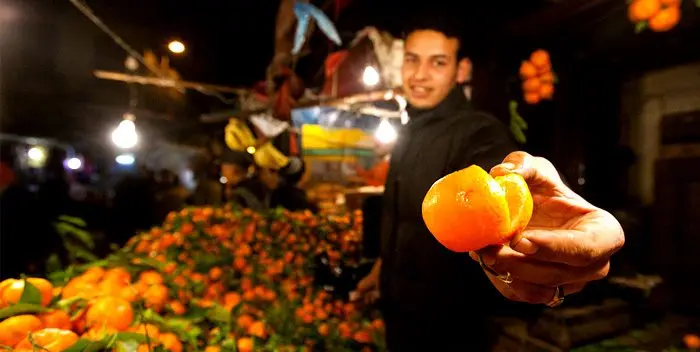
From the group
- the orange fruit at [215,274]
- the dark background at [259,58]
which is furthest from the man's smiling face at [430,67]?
the orange fruit at [215,274]

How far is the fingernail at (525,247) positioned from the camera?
0.96 metres

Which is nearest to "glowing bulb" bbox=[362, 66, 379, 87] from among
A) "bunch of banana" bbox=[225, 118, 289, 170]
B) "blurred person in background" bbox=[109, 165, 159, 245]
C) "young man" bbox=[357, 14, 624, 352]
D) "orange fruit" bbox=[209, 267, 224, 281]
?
"young man" bbox=[357, 14, 624, 352]

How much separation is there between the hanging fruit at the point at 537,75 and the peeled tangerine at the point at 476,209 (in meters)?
3.34

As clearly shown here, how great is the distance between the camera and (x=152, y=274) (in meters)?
2.84

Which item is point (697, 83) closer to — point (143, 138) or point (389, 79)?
point (389, 79)

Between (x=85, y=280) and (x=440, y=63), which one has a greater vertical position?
(x=440, y=63)

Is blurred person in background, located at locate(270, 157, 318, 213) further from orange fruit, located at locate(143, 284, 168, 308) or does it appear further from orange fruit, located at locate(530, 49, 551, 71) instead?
orange fruit, located at locate(143, 284, 168, 308)

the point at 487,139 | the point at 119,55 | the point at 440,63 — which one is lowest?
the point at 487,139

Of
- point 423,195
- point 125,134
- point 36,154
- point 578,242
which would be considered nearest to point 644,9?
point 423,195

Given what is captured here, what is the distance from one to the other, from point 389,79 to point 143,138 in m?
13.1

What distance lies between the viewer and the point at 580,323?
3508 mm

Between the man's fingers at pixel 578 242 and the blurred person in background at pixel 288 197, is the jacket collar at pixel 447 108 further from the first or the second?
the blurred person in background at pixel 288 197

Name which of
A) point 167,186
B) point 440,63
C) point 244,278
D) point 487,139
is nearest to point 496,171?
point 487,139

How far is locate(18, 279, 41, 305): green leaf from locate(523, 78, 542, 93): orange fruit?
13.4 feet
